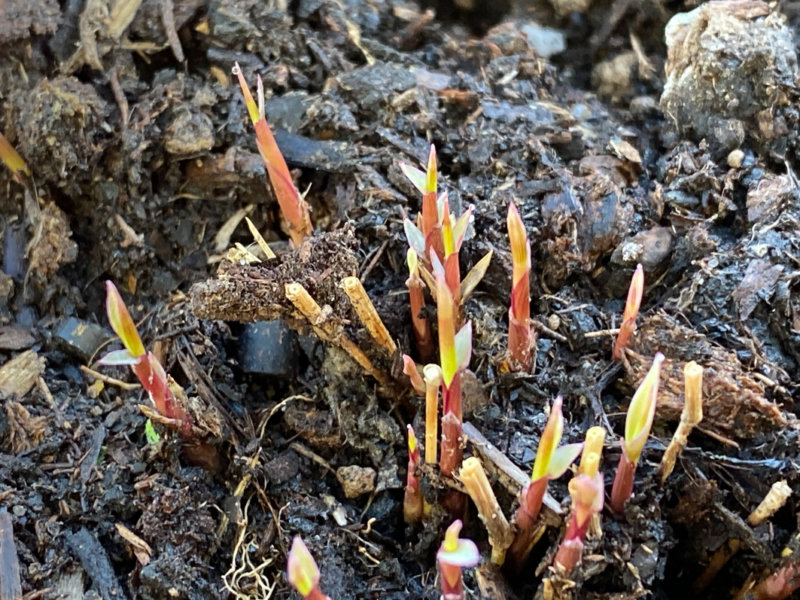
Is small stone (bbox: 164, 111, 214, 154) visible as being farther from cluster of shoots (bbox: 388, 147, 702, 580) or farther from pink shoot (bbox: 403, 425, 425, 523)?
pink shoot (bbox: 403, 425, 425, 523)

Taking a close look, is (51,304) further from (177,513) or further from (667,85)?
(667,85)

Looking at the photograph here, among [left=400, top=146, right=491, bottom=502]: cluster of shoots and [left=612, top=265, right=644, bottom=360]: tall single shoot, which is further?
[left=612, top=265, right=644, bottom=360]: tall single shoot

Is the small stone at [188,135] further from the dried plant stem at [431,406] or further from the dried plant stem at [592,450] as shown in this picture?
the dried plant stem at [592,450]

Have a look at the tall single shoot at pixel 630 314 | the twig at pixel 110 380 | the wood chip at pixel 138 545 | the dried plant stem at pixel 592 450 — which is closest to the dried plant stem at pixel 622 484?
the dried plant stem at pixel 592 450

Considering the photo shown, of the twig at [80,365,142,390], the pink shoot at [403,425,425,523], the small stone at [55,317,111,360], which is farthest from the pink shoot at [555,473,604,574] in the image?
the small stone at [55,317,111,360]

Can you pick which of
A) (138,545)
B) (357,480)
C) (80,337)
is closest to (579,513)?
(357,480)

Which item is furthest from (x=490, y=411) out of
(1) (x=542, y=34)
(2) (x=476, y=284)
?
(1) (x=542, y=34)
